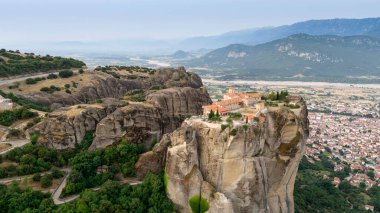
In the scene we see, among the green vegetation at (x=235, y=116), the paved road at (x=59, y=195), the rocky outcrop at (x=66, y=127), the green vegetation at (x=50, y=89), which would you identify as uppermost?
the green vegetation at (x=235, y=116)

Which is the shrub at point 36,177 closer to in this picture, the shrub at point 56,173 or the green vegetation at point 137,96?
the shrub at point 56,173

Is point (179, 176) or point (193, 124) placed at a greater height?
point (193, 124)

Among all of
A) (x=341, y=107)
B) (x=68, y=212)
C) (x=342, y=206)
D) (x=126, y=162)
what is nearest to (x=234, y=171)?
(x=126, y=162)

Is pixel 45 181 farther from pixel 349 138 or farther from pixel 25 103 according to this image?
pixel 349 138

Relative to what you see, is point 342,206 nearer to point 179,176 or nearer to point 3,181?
point 179,176

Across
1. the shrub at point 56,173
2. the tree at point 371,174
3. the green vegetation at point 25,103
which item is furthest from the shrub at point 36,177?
the tree at point 371,174

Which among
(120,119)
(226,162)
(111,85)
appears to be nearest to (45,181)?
(120,119)
